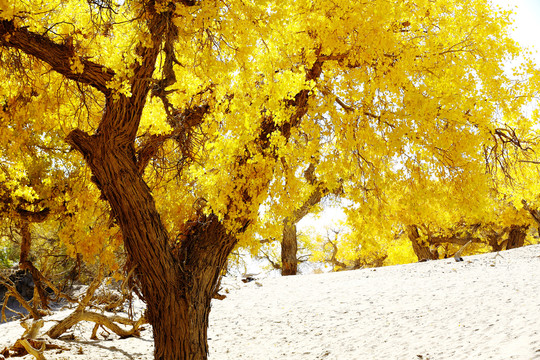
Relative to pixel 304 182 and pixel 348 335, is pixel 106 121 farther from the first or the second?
pixel 348 335

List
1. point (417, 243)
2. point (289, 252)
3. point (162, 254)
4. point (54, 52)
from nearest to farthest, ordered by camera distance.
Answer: point (54, 52) < point (162, 254) < point (289, 252) < point (417, 243)

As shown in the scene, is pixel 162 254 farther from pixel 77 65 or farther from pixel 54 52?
pixel 54 52

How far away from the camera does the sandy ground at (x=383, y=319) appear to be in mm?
5480

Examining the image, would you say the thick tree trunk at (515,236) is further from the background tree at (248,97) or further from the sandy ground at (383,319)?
the background tree at (248,97)

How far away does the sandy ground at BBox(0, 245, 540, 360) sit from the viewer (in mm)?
5480

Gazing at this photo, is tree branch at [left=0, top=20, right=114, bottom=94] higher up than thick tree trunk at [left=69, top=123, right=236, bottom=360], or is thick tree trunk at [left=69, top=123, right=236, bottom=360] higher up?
tree branch at [left=0, top=20, right=114, bottom=94]

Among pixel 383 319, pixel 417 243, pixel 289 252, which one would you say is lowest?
pixel 383 319

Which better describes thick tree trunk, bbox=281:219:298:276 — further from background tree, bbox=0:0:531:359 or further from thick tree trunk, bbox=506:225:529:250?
thick tree trunk, bbox=506:225:529:250

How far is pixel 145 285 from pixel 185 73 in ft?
9.88

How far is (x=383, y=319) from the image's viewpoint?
23.5 ft

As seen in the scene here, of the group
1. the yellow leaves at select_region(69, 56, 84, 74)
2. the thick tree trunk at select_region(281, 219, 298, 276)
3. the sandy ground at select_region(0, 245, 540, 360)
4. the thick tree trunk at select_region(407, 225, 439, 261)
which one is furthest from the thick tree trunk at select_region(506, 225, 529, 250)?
the yellow leaves at select_region(69, 56, 84, 74)

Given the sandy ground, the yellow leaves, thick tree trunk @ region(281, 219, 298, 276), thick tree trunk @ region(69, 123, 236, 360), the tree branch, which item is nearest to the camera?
the yellow leaves

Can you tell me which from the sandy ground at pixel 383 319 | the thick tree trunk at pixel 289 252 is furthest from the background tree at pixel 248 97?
the thick tree trunk at pixel 289 252

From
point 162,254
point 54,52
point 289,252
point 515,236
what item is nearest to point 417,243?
point 515,236
